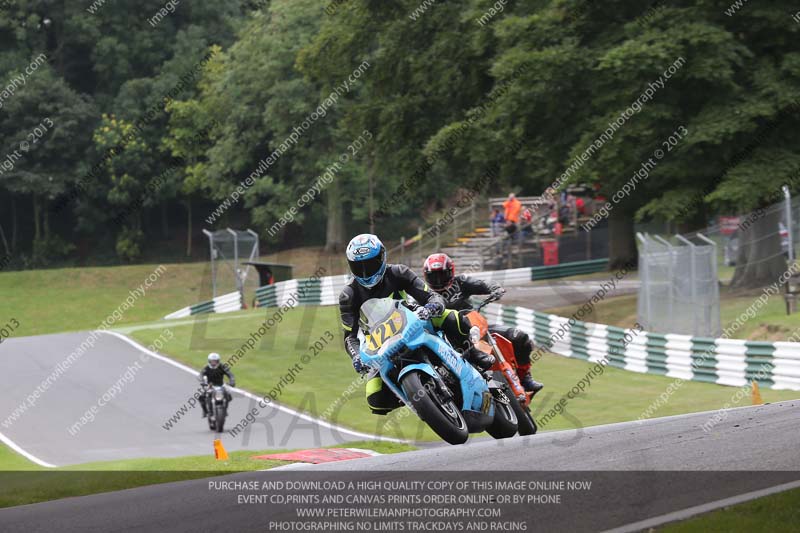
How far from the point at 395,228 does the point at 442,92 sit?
32.3 metres

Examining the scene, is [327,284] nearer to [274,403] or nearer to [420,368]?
[274,403]

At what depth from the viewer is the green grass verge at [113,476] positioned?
449 inches

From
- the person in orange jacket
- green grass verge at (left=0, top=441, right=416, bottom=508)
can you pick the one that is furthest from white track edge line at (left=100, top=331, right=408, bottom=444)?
the person in orange jacket

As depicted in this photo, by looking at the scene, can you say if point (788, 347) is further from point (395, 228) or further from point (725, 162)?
point (395, 228)

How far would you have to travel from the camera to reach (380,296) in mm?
10453

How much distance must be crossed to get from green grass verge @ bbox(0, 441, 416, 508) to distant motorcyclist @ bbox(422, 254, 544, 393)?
247 cm

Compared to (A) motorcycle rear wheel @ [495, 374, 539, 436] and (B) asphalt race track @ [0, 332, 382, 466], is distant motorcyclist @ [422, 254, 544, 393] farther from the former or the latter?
(B) asphalt race track @ [0, 332, 382, 466]

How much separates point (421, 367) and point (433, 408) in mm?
371

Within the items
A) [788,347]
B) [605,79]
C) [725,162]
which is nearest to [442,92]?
[605,79]

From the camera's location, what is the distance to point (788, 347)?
19.6 m

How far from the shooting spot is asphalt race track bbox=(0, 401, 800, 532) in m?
7.70

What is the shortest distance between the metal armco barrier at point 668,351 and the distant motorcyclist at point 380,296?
10.7 meters

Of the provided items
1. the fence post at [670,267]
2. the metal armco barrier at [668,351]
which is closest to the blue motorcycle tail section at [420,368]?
the metal armco barrier at [668,351]

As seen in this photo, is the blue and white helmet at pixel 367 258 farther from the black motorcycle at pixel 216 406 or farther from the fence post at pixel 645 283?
the fence post at pixel 645 283
